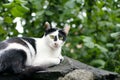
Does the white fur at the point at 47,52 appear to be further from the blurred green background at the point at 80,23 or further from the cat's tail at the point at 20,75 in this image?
the blurred green background at the point at 80,23

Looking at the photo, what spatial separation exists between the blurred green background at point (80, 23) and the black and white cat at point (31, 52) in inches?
39.4

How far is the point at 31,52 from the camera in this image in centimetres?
384

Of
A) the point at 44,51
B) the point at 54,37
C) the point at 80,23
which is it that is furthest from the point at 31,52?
the point at 80,23

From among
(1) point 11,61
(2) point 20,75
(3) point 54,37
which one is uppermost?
(3) point 54,37

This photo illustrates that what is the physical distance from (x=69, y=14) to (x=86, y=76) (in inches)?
54.8

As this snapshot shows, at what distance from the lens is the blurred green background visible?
5.02 m

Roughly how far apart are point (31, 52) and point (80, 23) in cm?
167

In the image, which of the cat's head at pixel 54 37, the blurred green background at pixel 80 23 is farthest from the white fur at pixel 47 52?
the blurred green background at pixel 80 23

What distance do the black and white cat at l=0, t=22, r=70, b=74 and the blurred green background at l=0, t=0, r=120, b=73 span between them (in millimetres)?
1001

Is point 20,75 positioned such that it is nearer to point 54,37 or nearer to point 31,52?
point 31,52

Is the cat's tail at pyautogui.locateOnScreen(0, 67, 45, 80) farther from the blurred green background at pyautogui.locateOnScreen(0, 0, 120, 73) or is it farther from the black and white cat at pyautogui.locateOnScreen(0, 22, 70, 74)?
the blurred green background at pyautogui.locateOnScreen(0, 0, 120, 73)

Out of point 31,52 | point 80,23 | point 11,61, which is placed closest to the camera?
point 11,61

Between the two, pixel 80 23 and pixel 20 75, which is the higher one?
pixel 80 23

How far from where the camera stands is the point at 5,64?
361 centimetres
